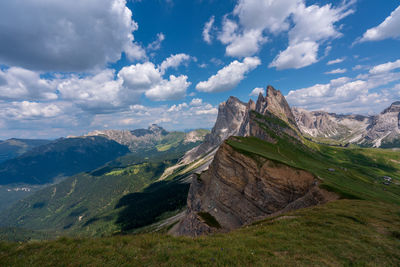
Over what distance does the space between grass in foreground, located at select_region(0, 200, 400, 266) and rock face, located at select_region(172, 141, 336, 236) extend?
27335 mm

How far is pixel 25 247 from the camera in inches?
467

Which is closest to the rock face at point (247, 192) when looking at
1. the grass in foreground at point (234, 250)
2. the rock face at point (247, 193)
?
the rock face at point (247, 193)

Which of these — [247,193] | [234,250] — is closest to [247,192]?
[247,193]

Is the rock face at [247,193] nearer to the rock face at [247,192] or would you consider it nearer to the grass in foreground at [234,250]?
the rock face at [247,192]

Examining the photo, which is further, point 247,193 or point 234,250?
point 247,193

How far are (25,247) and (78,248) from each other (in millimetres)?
4113

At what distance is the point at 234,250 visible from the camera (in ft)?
40.6

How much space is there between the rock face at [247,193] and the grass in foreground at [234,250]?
2733 centimetres

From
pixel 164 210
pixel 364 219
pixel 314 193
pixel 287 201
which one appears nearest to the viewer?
pixel 364 219

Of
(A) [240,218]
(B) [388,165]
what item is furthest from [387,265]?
(B) [388,165]

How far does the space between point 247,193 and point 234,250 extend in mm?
46347

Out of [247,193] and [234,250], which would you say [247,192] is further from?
[234,250]

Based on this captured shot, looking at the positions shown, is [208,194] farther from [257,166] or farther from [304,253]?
[304,253]

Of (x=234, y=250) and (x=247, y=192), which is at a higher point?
(x=234, y=250)
